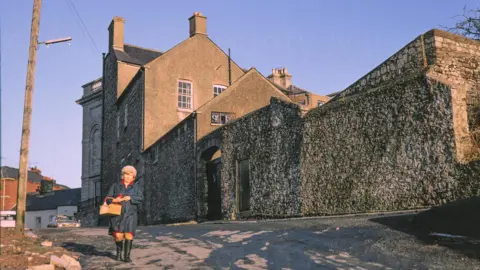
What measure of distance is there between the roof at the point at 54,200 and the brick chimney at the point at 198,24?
2647cm

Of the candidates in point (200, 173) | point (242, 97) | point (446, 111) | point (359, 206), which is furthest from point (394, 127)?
point (242, 97)

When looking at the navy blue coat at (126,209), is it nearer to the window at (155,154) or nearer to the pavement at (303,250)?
the pavement at (303,250)

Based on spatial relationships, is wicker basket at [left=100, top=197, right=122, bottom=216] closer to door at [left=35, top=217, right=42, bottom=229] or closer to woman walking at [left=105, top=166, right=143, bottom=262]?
woman walking at [left=105, top=166, right=143, bottom=262]

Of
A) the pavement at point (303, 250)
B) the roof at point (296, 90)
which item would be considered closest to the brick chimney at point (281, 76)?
the roof at point (296, 90)

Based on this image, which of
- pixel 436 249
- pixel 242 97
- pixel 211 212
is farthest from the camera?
pixel 242 97

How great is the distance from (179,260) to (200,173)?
12.3 meters

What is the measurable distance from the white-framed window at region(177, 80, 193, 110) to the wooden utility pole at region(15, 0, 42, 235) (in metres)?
12.5

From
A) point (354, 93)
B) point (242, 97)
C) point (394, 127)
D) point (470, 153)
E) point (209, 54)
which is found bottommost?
point (470, 153)

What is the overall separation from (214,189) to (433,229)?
41.3 feet

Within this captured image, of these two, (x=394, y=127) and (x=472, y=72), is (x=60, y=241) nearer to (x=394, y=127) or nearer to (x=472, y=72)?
(x=394, y=127)

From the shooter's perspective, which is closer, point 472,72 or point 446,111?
point 446,111

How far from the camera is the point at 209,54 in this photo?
26.3 m

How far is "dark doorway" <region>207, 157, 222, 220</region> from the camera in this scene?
19016 millimetres

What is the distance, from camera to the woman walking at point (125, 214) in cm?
684
